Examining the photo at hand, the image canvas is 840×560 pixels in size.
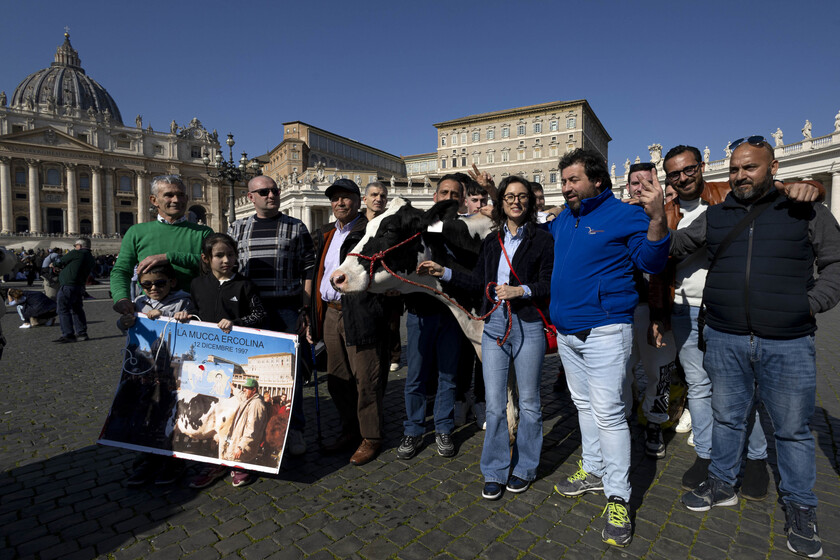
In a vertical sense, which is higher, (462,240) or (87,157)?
(87,157)

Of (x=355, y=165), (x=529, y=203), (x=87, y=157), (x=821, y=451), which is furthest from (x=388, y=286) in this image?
(x=87, y=157)

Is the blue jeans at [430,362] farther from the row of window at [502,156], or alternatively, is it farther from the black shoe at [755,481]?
the row of window at [502,156]

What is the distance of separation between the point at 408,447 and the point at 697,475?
240cm

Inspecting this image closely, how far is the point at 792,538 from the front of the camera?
266 cm

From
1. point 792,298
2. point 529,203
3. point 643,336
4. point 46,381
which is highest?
point 529,203

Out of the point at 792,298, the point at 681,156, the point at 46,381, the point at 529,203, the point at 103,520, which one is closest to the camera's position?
the point at 792,298

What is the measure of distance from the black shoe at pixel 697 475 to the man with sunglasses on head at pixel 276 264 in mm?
3290

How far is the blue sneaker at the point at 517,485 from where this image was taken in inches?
131

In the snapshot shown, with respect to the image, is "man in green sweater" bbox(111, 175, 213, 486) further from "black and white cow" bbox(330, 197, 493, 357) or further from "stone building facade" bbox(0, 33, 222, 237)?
"stone building facade" bbox(0, 33, 222, 237)

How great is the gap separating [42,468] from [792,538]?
579 centimetres

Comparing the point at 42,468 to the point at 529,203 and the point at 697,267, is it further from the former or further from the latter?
the point at 697,267

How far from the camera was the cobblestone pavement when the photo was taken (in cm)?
272

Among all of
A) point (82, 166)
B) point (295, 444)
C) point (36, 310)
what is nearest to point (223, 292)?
point (295, 444)

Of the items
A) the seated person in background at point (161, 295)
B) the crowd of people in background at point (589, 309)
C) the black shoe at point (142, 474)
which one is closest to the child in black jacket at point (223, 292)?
the crowd of people in background at point (589, 309)
